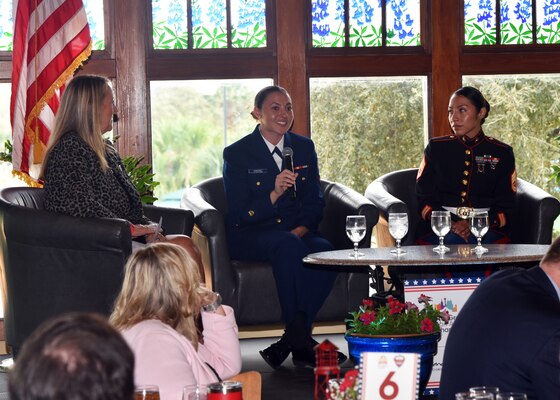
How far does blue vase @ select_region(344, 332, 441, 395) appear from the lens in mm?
3771

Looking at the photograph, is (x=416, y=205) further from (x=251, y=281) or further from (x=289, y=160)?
(x=251, y=281)

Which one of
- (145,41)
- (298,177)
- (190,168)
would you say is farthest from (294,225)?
(145,41)

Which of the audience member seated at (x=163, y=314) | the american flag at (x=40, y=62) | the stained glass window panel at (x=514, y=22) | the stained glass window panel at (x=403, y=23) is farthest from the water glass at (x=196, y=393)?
the stained glass window panel at (x=514, y=22)

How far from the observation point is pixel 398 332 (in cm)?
381

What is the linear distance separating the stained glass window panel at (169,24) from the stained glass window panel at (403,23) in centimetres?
128

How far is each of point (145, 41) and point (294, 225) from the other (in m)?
1.51

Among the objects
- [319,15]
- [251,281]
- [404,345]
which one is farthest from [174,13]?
[404,345]

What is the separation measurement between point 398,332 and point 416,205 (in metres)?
2.13

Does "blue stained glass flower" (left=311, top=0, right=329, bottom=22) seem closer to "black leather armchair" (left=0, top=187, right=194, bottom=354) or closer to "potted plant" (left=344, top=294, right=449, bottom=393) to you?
"black leather armchair" (left=0, top=187, right=194, bottom=354)

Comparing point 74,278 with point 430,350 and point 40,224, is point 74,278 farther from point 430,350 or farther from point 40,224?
point 430,350

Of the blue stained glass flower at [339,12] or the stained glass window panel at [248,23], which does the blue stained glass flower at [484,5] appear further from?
the stained glass window panel at [248,23]

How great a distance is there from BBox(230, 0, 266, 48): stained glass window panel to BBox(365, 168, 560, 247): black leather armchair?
1148 mm

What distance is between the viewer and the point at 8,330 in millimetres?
4773

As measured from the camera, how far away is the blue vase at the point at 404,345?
3771 mm
